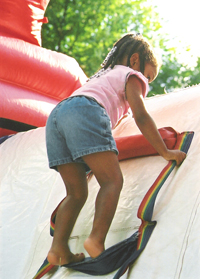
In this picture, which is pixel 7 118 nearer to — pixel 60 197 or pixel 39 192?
pixel 39 192

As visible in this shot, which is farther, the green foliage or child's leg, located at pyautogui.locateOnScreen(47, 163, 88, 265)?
the green foliage

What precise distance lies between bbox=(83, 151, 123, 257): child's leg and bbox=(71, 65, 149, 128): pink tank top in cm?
18

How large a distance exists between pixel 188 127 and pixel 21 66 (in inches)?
42.1

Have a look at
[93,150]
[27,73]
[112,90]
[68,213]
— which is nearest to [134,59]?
[112,90]

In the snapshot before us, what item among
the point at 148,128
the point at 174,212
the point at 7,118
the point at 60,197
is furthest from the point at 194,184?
the point at 7,118

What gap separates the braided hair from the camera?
3.99 ft

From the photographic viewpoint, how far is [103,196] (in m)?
0.96

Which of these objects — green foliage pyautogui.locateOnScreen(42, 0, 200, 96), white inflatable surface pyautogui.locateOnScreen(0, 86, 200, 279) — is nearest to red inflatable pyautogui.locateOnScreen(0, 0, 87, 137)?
white inflatable surface pyautogui.locateOnScreen(0, 86, 200, 279)

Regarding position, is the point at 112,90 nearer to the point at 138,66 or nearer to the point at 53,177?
the point at 138,66

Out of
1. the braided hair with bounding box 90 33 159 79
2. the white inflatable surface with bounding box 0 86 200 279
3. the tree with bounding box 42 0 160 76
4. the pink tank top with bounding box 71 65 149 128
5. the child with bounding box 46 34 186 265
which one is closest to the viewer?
the white inflatable surface with bounding box 0 86 200 279

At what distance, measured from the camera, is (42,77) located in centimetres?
202

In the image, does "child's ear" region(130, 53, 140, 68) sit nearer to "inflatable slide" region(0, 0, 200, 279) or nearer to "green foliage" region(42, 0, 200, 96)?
"inflatable slide" region(0, 0, 200, 279)

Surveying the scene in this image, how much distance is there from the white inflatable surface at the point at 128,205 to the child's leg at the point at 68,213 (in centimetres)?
5

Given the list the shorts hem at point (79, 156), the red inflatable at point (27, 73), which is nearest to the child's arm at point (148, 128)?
the shorts hem at point (79, 156)
